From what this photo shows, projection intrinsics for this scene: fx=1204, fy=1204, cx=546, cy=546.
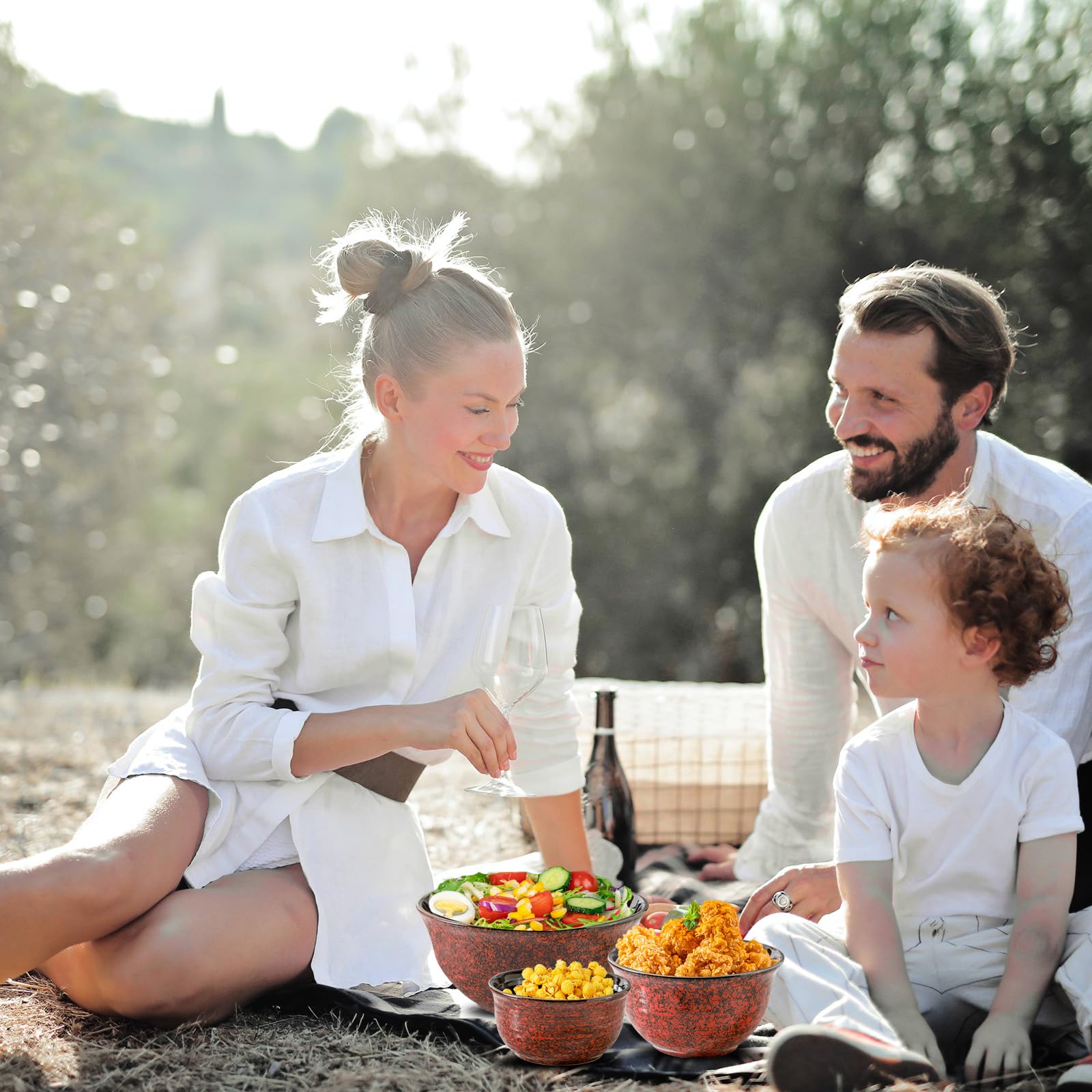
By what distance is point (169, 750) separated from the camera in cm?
299

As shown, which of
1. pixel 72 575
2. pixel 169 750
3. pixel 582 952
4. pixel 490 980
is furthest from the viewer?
pixel 72 575

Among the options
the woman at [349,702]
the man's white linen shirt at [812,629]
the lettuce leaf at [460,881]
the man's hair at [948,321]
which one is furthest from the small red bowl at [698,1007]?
the man's hair at [948,321]

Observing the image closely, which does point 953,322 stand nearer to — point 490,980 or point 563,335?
point 490,980

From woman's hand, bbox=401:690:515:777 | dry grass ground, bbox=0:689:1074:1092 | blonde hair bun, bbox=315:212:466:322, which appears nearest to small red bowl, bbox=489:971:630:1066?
dry grass ground, bbox=0:689:1074:1092

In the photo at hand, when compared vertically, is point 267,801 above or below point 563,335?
below

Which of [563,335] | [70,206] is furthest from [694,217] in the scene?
[70,206]

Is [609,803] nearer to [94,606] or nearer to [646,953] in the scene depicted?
[646,953]

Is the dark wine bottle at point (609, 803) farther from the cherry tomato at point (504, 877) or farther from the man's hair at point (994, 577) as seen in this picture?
the man's hair at point (994, 577)

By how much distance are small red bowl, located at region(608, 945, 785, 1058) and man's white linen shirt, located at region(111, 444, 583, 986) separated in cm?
81

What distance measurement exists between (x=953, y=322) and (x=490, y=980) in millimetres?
2120

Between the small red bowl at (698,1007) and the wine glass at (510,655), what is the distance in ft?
1.59

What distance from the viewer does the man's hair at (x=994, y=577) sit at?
8.34 feet

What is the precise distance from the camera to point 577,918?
8.72 ft

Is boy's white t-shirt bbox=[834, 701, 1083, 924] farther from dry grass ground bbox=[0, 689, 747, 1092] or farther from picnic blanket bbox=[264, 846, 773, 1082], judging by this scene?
dry grass ground bbox=[0, 689, 747, 1092]
